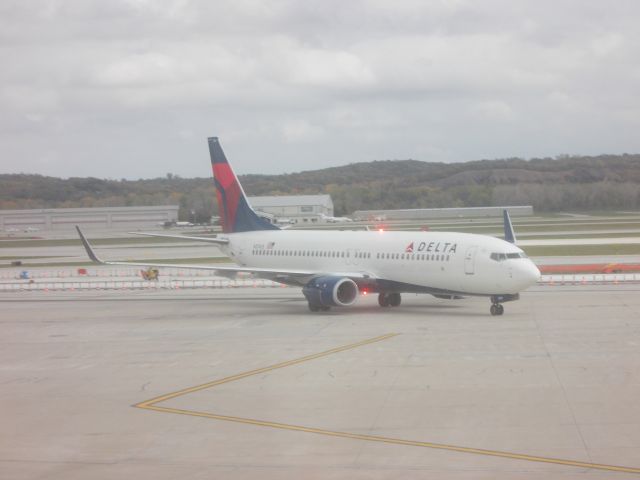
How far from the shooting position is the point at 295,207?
112188 millimetres

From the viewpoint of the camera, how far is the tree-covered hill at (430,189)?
116 m

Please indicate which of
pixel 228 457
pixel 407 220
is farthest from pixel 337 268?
pixel 407 220

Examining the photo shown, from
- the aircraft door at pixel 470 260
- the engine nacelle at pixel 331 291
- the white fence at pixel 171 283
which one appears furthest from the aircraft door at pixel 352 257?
the white fence at pixel 171 283

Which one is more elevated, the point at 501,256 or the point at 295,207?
the point at 295,207

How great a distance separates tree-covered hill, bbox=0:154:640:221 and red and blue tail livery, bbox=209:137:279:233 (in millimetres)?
54659

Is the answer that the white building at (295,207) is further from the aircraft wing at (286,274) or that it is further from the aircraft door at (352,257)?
the aircraft door at (352,257)

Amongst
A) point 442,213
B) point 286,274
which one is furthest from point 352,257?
point 442,213

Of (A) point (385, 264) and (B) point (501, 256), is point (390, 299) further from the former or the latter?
(B) point (501, 256)

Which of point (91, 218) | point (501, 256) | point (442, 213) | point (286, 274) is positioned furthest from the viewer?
point (91, 218)

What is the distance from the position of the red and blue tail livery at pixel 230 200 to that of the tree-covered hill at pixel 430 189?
54659mm

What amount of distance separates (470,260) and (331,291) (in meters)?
6.03

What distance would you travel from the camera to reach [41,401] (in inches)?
813

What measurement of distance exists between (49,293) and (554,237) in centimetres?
4957

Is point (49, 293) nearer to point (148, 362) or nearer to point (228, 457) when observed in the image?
point (148, 362)
